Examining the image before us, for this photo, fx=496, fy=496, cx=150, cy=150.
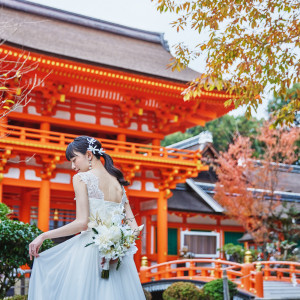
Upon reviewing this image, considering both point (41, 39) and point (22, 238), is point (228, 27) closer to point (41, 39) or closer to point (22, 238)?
point (22, 238)

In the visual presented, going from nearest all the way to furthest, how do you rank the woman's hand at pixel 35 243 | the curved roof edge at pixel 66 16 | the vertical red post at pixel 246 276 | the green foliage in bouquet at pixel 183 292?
the woman's hand at pixel 35 243 < the green foliage in bouquet at pixel 183 292 < the vertical red post at pixel 246 276 < the curved roof edge at pixel 66 16

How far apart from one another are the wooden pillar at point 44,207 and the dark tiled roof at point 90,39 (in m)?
4.12

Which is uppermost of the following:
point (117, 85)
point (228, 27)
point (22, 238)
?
point (117, 85)

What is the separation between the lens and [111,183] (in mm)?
4059

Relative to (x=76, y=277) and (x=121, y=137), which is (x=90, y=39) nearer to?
(x=121, y=137)

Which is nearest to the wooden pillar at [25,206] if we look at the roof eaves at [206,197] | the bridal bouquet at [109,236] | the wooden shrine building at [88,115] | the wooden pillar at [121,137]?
the wooden shrine building at [88,115]

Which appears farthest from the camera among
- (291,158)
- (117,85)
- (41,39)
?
(291,158)

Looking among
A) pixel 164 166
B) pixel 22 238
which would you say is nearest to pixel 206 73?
pixel 22 238

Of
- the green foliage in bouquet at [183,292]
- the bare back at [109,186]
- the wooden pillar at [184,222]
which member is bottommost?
the green foliage in bouquet at [183,292]

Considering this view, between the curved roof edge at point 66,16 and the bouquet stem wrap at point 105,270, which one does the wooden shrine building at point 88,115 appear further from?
the bouquet stem wrap at point 105,270

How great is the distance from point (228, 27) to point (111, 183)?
4711mm

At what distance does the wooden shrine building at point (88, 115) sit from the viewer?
13.9 m

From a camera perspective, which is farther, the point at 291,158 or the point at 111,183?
the point at 291,158

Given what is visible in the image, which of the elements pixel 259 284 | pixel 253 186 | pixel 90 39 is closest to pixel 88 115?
pixel 90 39
